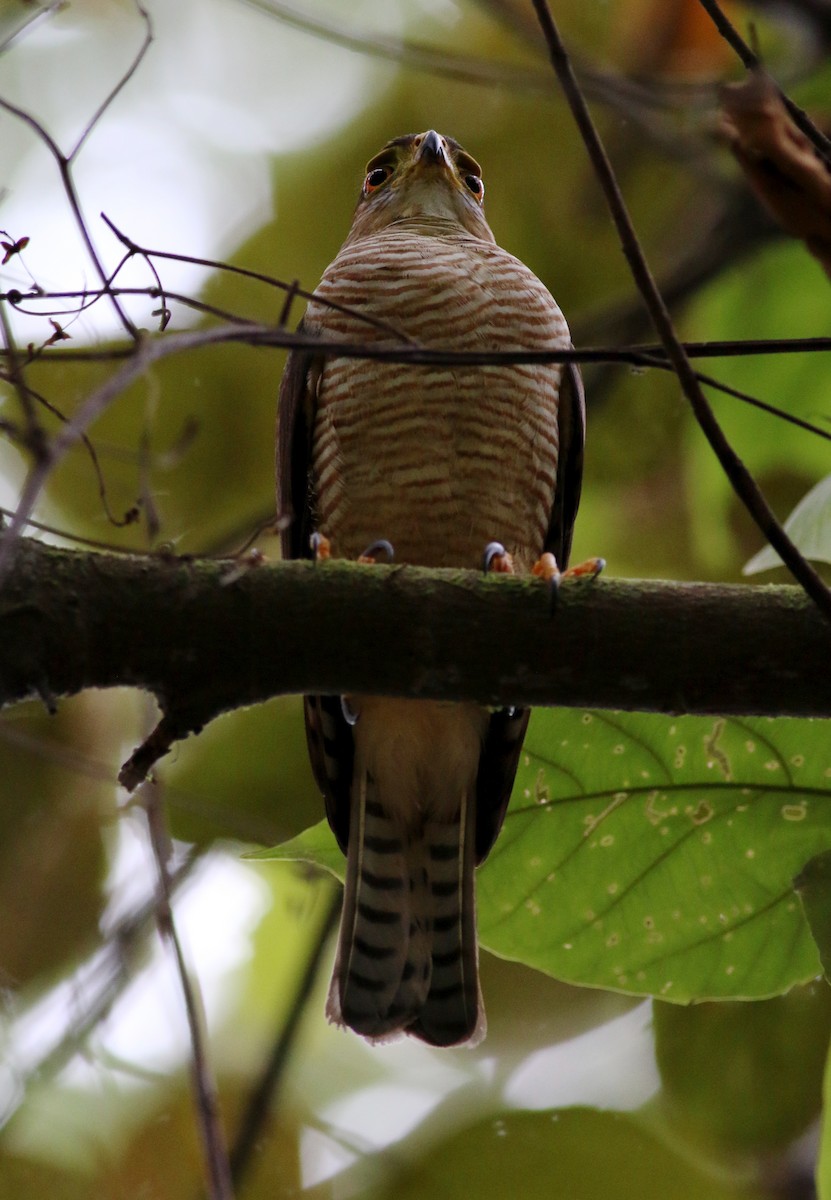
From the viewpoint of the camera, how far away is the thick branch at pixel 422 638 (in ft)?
6.84

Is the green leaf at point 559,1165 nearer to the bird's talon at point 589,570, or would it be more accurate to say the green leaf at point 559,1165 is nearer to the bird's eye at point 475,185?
the bird's talon at point 589,570

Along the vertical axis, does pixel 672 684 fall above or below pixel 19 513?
above

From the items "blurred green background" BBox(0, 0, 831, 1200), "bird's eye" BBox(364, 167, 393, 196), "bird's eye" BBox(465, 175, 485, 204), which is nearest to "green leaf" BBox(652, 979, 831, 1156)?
"blurred green background" BBox(0, 0, 831, 1200)

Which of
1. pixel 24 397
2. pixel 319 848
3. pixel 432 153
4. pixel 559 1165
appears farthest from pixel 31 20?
pixel 559 1165

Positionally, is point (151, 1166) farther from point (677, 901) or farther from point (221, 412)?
point (221, 412)

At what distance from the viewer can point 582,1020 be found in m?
4.29

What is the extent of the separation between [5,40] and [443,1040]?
2385mm

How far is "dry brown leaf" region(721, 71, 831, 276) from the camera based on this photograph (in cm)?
140

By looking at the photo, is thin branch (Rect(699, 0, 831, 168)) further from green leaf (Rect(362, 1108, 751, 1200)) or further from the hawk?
Answer: green leaf (Rect(362, 1108, 751, 1200))

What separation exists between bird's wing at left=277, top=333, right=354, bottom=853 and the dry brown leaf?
204 centimetres

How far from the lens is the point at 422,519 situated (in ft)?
10.8

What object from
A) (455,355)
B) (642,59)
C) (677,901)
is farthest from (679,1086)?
(642,59)

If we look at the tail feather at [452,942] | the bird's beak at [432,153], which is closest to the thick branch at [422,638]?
the tail feather at [452,942]

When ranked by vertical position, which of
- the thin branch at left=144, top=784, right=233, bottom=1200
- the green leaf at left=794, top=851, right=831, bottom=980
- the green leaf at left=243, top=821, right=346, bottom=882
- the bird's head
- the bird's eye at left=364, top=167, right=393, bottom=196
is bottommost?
the thin branch at left=144, top=784, right=233, bottom=1200
